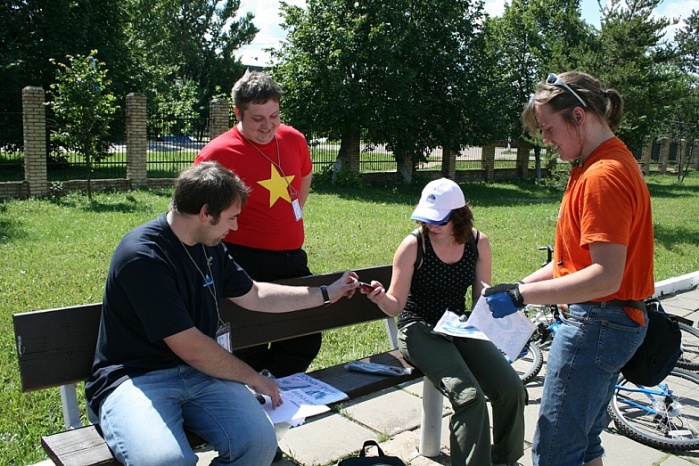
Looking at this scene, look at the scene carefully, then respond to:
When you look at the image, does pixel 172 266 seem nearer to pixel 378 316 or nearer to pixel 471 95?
pixel 378 316

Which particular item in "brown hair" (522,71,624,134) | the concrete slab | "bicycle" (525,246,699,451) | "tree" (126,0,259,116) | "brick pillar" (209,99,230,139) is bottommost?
the concrete slab

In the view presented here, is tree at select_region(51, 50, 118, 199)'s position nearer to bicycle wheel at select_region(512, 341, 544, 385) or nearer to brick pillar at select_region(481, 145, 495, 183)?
bicycle wheel at select_region(512, 341, 544, 385)

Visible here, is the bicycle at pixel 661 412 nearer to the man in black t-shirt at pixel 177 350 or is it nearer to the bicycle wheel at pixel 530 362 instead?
the bicycle wheel at pixel 530 362

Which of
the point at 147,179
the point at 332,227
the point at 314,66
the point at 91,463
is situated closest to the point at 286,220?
the point at 91,463

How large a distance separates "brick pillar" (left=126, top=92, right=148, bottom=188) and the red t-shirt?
516 inches

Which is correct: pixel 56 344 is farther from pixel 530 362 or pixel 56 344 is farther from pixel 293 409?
pixel 530 362

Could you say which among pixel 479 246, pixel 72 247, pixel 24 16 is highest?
pixel 24 16

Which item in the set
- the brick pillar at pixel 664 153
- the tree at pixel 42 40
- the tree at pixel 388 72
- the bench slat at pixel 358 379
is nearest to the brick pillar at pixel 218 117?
the tree at pixel 388 72

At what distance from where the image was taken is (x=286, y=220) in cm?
358

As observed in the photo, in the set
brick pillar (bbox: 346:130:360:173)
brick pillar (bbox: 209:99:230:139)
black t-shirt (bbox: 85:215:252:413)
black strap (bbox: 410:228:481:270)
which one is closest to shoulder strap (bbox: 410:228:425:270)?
black strap (bbox: 410:228:481:270)

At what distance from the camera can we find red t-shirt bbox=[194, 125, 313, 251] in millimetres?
3428

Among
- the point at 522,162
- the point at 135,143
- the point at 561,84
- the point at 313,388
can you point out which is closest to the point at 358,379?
the point at 313,388

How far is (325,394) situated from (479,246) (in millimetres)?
1177

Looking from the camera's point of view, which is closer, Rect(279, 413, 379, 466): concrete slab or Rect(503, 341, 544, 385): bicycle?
Rect(279, 413, 379, 466): concrete slab
